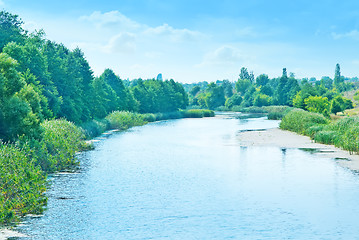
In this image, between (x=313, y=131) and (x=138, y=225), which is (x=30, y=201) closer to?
(x=138, y=225)

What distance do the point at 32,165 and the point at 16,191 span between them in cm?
324

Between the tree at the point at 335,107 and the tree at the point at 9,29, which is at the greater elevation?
the tree at the point at 9,29

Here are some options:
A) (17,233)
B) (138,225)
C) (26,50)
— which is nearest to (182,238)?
(138,225)

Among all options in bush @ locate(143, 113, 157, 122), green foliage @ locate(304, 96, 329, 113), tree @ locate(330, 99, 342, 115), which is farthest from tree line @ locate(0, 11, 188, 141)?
tree @ locate(330, 99, 342, 115)

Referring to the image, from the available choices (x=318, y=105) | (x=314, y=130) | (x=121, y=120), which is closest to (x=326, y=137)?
(x=314, y=130)

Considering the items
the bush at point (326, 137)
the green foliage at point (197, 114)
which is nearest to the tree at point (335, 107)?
the green foliage at point (197, 114)

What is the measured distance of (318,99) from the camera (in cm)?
10056

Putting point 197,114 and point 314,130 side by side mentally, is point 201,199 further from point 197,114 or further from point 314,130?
point 197,114

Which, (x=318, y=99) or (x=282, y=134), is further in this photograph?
(x=318, y=99)

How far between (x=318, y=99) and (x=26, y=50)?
7287 cm

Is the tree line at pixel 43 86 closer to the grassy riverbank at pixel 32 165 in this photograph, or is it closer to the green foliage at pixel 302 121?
the grassy riverbank at pixel 32 165

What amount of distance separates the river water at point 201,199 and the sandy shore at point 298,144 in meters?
1.92

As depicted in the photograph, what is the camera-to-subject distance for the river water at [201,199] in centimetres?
2167

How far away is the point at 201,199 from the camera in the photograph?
28078 mm
